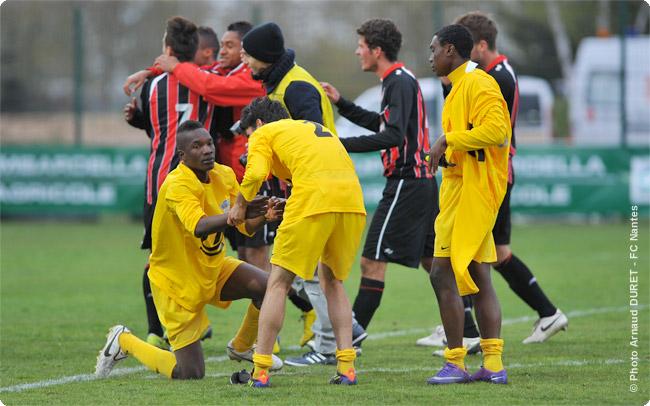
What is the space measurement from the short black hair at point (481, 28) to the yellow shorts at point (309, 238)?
2160 millimetres

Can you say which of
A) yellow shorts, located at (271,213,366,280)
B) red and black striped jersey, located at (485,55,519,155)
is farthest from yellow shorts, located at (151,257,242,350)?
red and black striped jersey, located at (485,55,519,155)

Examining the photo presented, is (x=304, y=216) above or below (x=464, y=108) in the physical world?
below

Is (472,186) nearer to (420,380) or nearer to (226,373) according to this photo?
(420,380)

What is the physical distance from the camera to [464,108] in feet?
17.2

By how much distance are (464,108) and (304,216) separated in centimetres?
114

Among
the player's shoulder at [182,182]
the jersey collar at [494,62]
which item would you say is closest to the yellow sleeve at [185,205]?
the player's shoulder at [182,182]

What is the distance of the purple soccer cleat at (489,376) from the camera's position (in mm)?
5227

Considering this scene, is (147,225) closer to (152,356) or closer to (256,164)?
(152,356)

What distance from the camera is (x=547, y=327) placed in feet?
22.6

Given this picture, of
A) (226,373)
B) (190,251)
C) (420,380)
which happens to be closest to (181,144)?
(190,251)

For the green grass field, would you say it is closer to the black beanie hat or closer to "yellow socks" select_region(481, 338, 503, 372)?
"yellow socks" select_region(481, 338, 503, 372)

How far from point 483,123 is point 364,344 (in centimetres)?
249

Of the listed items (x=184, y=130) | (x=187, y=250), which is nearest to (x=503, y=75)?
(x=184, y=130)

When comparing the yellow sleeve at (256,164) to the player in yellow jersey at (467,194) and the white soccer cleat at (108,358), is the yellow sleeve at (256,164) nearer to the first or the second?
the player in yellow jersey at (467,194)
